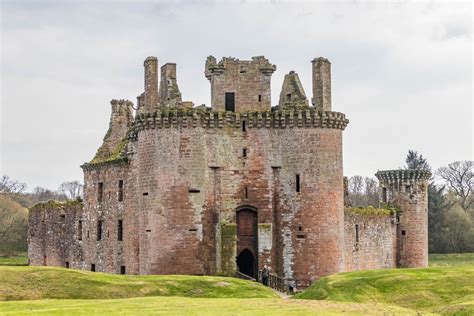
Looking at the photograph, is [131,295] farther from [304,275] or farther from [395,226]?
[395,226]

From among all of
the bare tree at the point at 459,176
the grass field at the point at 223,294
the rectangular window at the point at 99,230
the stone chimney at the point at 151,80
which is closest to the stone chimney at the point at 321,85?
the stone chimney at the point at 151,80

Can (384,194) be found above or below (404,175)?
below

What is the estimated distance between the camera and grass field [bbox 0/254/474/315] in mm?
29859

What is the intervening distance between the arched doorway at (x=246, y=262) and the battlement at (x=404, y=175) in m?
18.0

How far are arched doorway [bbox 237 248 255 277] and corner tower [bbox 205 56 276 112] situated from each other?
8.18 m

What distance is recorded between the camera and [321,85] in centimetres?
5088

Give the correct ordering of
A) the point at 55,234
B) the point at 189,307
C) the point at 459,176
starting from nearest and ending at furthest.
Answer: the point at 189,307 < the point at 55,234 < the point at 459,176

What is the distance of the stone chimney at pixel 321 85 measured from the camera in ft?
167

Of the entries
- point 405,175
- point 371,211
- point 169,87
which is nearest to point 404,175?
point 405,175

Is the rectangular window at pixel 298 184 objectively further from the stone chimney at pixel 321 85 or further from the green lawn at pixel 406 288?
the green lawn at pixel 406 288

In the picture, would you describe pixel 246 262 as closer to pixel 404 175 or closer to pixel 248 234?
pixel 248 234

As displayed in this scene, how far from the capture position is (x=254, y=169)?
1921 inches

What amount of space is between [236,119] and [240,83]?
2829 mm

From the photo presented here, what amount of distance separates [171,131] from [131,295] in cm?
1258
